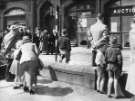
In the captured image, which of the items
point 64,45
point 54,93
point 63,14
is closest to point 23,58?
point 54,93

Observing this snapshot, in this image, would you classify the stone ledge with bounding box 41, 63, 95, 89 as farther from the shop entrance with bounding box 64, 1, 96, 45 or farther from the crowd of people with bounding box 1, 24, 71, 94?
the shop entrance with bounding box 64, 1, 96, 45

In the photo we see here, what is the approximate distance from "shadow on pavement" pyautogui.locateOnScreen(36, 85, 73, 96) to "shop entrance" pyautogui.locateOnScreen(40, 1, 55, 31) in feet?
52.9

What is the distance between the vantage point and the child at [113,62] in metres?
7.98

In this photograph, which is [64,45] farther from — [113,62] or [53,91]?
[113,62]

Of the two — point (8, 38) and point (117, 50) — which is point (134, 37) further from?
point (8, 38)

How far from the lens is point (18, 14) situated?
26781 millimetres

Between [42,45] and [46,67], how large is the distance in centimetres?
852

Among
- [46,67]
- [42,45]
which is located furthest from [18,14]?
[46,67]

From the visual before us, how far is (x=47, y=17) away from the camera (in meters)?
25.5

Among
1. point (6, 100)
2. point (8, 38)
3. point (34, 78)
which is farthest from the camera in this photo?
point (8, 38)

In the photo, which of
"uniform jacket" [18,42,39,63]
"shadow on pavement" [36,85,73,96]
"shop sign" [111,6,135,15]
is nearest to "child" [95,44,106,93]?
"shadow on pavement" [36,85,73,96]

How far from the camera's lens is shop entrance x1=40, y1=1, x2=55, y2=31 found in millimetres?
25219

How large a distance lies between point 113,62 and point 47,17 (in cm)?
1796

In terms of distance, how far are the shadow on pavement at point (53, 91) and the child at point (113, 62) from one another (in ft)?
4.33
